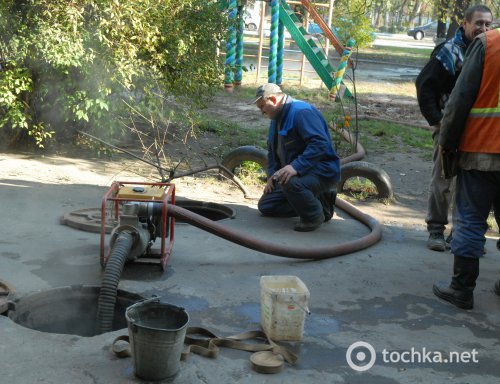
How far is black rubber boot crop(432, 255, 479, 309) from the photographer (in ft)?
15.8

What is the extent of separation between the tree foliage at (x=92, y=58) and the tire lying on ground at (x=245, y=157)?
1242 millimetres

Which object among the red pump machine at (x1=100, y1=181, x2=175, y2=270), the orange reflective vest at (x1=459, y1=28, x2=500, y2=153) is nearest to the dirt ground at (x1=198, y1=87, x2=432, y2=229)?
the orange reflective vest at (x1=459, y1=28, x2=500, y2=153)

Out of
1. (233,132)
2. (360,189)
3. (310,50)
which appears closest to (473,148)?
(360,189)

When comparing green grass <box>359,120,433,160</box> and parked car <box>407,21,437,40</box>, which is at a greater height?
parked car <box>407,21,437,40</box>

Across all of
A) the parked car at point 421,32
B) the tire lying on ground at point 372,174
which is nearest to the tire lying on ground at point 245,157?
the tire lying on ground at point 372,174

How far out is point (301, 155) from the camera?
6.52 meters

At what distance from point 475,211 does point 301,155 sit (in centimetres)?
210

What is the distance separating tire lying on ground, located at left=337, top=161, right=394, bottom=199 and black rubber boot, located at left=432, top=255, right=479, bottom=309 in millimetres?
3399

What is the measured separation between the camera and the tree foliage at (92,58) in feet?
26.8

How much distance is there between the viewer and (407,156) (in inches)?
430

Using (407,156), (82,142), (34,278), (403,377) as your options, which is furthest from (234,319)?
(407,156)

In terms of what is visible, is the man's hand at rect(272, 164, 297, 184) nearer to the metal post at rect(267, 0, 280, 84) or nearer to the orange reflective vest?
the orange reflective vest

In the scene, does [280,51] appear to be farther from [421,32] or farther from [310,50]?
[421,32]

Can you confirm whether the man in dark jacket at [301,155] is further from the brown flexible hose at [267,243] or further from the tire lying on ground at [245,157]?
the tire lying on ground at [245,157]
